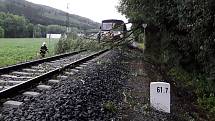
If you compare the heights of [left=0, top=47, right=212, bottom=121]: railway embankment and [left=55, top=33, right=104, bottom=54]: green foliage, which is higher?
[left=55, top=33, right=104, bottom=54]: green foliage

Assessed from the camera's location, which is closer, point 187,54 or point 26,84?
point 26,84

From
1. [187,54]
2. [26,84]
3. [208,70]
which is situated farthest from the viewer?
[187,54]

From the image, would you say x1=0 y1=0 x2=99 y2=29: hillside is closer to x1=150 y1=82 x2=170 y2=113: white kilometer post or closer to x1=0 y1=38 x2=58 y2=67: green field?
x1=0 y1=38 x2=58 y2=67: green field

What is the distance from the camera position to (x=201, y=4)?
1026cm

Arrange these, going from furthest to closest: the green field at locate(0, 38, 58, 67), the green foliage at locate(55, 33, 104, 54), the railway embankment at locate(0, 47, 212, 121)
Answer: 1. the green foliage at locate(55, 33, 104, 54)
2. the green field at locate(0, 38, 58, 67)
3. the railway embankment at locate(0, 47, 212, 121)

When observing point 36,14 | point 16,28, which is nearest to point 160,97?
point 16,28

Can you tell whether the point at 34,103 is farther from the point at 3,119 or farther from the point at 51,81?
the point at 51,81

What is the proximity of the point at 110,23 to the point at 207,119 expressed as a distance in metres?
29.3

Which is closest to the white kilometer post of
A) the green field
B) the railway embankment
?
the railway embankment

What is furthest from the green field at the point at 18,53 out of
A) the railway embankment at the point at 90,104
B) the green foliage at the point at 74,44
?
the railway embankment at the point at 90,104

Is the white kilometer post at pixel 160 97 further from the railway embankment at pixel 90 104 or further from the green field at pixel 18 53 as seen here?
the green field at pixel 18 53

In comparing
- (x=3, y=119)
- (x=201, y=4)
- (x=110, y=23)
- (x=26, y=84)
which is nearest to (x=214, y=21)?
(x=201, y=4)

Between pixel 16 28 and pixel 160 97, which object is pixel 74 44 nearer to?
pixel 160 97

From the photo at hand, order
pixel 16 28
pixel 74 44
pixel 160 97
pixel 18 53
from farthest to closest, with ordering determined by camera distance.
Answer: pixel 16 28 → pixel 18 53 → pixel 74 44 → pixel 160 97
